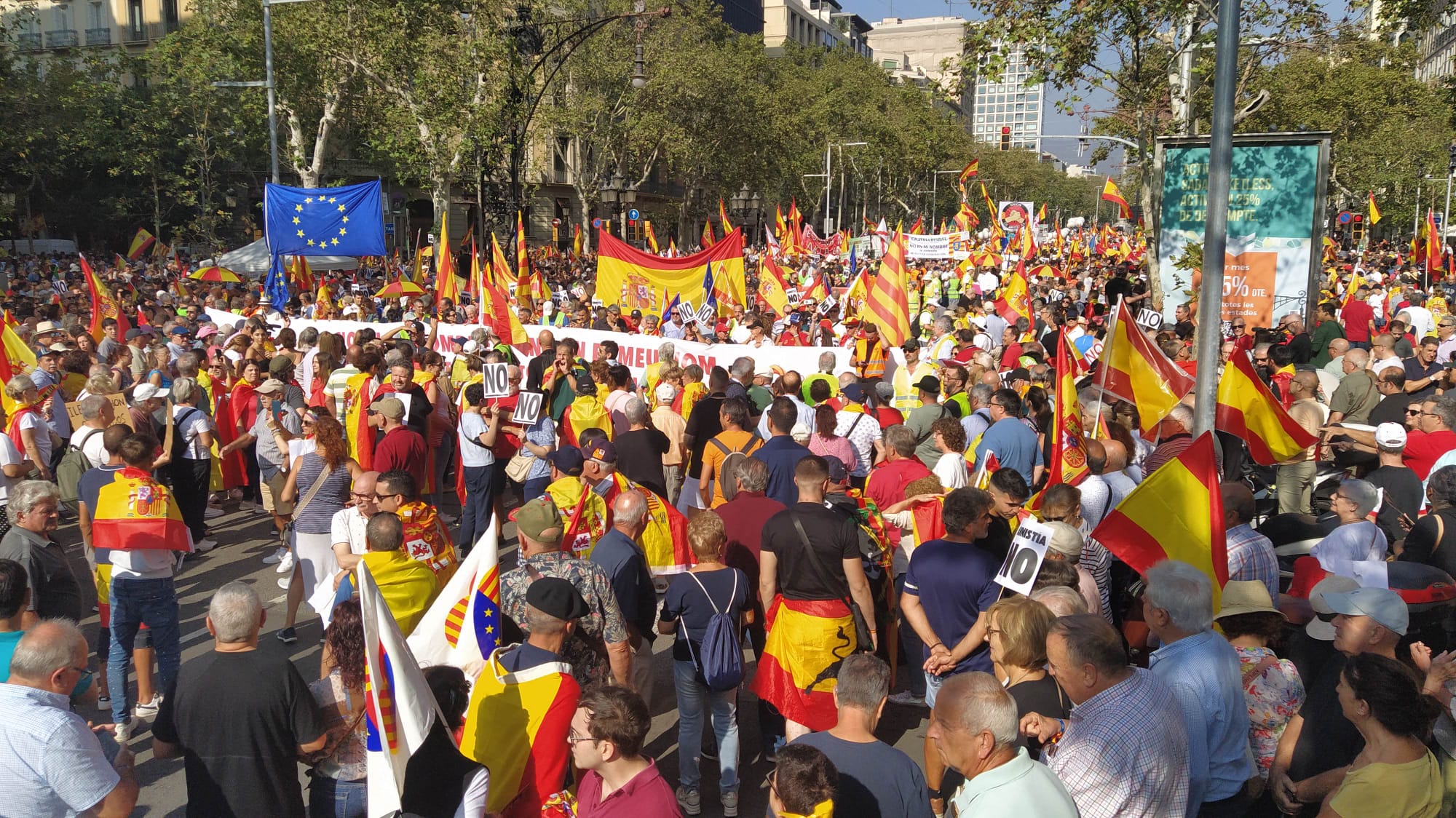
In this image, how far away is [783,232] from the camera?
28750mm

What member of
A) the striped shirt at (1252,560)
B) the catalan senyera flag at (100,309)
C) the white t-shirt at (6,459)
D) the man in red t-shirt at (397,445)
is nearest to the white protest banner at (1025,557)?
the striped shirt at (1252,560)

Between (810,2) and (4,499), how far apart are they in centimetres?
11791

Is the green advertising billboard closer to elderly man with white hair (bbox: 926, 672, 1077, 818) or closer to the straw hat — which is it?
the straw hat

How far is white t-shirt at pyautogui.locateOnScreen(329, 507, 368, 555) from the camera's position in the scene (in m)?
5.74

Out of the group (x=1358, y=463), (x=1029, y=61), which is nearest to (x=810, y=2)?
(x=1029, y=61)

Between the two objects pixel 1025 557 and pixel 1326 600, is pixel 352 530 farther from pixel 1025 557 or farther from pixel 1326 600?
pixel 1326 600

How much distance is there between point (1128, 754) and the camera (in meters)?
3.33

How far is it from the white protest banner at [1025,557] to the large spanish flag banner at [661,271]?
1068 centimetres

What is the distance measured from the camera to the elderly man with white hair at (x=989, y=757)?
117 inches

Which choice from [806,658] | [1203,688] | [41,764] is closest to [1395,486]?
[1203,688]

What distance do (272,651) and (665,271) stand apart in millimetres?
11641

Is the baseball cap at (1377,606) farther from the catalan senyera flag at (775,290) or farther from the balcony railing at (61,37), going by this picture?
the balcony railing at (61,37)

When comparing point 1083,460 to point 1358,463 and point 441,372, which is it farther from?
point 441,372

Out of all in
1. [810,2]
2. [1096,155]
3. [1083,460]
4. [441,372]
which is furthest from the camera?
[810,2]
